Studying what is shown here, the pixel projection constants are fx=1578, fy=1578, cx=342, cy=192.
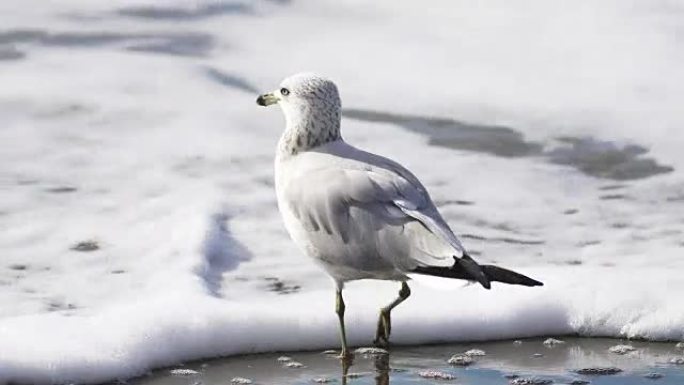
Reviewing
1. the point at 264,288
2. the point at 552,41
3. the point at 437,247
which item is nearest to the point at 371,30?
the point at 552,41

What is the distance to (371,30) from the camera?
9531 millimetres

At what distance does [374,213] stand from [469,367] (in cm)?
49

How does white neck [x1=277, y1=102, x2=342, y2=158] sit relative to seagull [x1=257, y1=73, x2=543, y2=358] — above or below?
above

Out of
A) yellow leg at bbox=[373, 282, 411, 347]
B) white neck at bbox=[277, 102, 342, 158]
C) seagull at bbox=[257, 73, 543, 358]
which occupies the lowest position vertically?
yellow leg at bbox=[373, 282, 411, 347]

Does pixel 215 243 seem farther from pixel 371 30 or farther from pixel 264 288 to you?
pixel 371 30

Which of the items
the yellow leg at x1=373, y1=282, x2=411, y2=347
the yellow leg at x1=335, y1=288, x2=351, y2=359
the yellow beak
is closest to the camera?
the yellow leg at x1=335, y1=288, x2=351, y2=359

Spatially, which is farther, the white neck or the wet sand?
the white neck

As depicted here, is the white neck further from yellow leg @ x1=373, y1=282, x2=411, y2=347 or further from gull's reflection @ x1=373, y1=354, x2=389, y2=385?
gull's reflection @ x1=373, y1=354, x2=389, y2=385

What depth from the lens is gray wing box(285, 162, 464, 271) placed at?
4086 millimetres

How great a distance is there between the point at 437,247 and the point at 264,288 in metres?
1.08

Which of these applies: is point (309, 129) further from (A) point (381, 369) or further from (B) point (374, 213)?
(A) point (381, 369)

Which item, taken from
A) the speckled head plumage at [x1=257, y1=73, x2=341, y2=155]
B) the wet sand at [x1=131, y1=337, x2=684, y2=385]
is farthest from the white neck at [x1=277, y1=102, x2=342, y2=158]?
the wet sand at [x1=131, y1=337, x2=684, y2=385]

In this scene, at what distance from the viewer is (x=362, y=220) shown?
166 inches

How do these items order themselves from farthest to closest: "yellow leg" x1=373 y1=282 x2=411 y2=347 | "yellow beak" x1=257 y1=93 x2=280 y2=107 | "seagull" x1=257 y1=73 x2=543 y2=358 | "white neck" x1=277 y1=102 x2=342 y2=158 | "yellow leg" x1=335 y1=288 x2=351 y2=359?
"yellow beak" x1=257 y1=93 x2=280 y2=107 → "white neck" x1=277 y1=102 x2=342 y2=158 → "yellow leg" x1=373 y1=282 x2=411 y2=347 → "yellow leg" x1=335 y1=288 x2=351 y2=359 → "seagull" x1=257 y1=73 x2=543 y2=358
